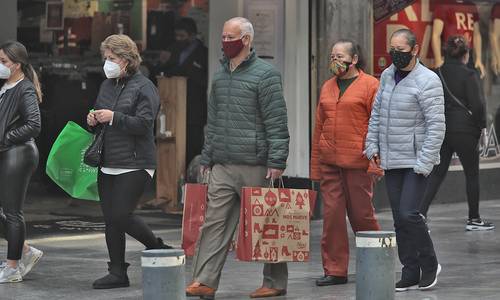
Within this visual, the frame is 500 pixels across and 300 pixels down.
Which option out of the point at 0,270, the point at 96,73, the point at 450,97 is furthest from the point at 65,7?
the point at 0,270

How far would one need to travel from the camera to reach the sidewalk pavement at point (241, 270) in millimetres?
9211

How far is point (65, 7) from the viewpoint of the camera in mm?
15406

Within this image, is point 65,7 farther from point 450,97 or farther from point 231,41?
point 231,41

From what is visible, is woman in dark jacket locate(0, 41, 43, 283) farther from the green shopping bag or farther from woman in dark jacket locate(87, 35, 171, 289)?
woman in dark jacket locate(87, 35, 171, 289)

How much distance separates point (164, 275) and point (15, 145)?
298 cm

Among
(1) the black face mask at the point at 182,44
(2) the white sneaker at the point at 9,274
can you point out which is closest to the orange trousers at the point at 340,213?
(2) the white sneaker at the point at 9,274

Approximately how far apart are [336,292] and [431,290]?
683 mm

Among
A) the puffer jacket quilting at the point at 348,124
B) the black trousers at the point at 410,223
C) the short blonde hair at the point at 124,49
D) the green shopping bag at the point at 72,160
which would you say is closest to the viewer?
the black trousers at the point at 410,223

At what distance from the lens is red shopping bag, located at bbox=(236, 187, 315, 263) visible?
28.8 feet

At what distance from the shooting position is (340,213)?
9.70 metres

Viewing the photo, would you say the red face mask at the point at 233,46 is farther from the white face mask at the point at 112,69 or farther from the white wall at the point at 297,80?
the white wall at the point at 297,80

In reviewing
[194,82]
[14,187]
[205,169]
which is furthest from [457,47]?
[14,187]

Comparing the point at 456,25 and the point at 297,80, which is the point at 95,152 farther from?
the point at 456,25

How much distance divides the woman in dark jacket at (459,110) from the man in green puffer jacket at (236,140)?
4168 millimetres
